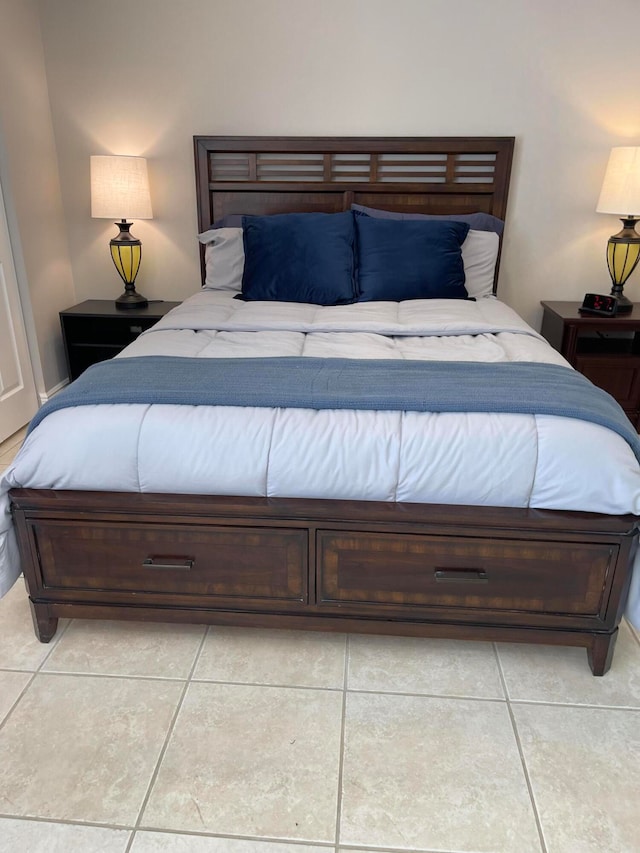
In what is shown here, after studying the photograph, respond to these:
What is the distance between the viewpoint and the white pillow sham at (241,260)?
3307 millimetres

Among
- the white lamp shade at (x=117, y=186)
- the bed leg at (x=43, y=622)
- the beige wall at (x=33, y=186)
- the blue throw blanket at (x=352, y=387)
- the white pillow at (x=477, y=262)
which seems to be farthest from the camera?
the white lamp shade at (x=117, y=186)

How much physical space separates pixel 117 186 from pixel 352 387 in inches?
89.4

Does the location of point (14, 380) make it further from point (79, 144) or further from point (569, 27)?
point (569, 27)

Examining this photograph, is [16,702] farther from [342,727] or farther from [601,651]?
[601,651]

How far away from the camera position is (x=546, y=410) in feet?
5.87

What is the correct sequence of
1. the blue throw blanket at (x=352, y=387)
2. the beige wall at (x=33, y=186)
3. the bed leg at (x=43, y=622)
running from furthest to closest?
1. the beige wall at (x=33, y=186)
2. the bed leg at (x=43, y=622)
3. the blue throw blanket at (x=352, y=387)

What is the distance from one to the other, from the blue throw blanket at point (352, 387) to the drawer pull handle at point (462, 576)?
45 cm

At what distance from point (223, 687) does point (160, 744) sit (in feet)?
0.77

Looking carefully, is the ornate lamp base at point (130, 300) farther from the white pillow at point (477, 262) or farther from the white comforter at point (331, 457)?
the white comforter at point (331, 457)

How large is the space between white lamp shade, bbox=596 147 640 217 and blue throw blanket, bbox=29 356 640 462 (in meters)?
1.64

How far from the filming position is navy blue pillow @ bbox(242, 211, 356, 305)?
3084mm

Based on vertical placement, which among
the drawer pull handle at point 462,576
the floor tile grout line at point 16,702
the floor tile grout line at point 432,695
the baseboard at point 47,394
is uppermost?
the drawer pull handle at point 462,576

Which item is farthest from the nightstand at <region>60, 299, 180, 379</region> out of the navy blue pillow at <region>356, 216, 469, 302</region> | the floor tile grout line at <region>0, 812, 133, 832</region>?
the floor tile grout line at <region>0, 812, 133, 832</region>

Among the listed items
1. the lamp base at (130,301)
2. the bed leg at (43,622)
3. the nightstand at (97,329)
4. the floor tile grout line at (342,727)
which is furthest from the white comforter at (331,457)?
the lamp base at (130,301)
